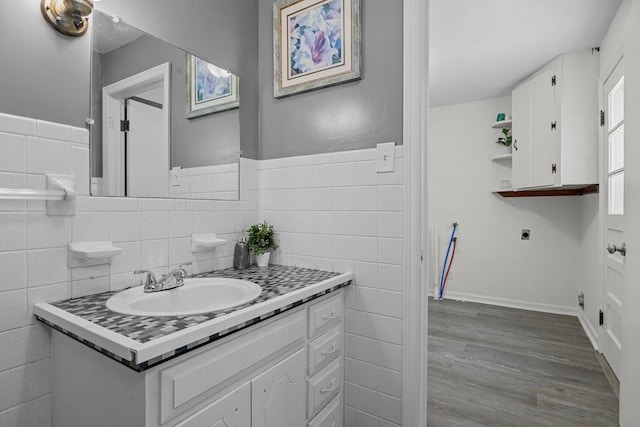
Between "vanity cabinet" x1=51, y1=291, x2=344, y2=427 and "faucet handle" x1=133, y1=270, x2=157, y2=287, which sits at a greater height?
"faucet handle" x1=133, y1=270, x2=157, y2=287

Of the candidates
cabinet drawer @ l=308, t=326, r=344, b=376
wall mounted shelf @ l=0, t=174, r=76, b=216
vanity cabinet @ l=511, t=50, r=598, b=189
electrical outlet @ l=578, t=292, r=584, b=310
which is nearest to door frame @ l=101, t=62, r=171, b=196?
wall mounted shelf @ l=0, t=174, r=76, b=216

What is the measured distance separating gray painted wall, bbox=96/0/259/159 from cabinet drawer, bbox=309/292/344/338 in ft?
3.03

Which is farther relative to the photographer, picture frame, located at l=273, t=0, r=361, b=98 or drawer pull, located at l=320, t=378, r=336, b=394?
picture frame, located at l=273, t=0, r=361, b=98

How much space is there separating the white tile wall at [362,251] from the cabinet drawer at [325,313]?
78 mm

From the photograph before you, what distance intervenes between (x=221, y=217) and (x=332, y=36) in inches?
41.9

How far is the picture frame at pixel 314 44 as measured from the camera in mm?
1521

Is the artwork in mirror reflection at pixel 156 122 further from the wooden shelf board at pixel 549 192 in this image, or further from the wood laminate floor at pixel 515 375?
the wooden shelf board at pixel 549 192

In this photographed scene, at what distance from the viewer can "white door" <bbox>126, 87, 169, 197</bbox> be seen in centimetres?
128

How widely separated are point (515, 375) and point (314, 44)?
8.04ft

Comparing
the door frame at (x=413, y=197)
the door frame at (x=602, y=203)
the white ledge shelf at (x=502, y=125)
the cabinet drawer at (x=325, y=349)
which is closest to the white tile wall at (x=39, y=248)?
the cabinet drawer at (x=325, y=349)

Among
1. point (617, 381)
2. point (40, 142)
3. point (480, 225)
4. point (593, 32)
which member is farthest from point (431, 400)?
point (593, 32)

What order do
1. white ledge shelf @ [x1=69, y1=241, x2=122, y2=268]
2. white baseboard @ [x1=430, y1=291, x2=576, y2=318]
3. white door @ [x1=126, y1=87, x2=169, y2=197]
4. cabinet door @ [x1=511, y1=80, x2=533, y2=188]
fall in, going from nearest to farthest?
white ledge shelf @ [x1=69, y1=241, x2=122, y2=268]
white door @ [x1=126, y1=87, x2=169, y2=197]
cabinet door @ [x1=511, y1=80, x2=533, y2=188]
white baseboard @ [x1=430, y1=291, x2=576, y2=318]

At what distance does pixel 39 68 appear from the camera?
40.5 inches

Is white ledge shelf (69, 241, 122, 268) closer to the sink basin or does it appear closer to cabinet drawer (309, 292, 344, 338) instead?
the sink basin
